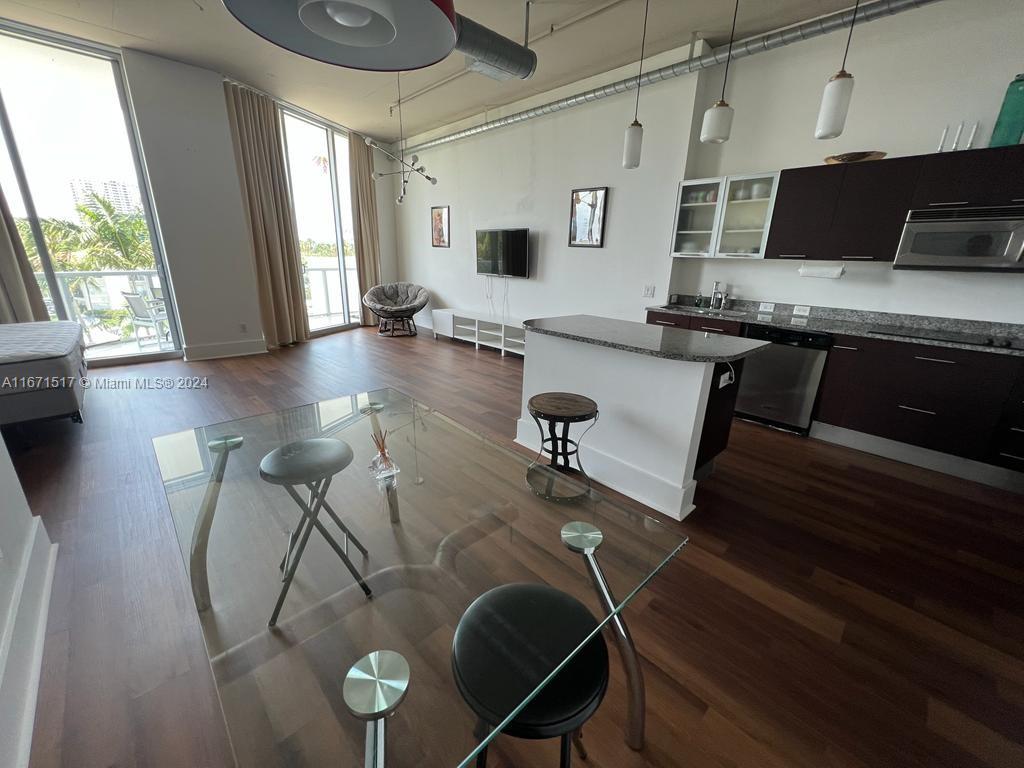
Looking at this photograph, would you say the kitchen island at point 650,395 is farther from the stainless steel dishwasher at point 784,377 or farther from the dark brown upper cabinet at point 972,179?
the dark brown upper cabinet at point 972,179

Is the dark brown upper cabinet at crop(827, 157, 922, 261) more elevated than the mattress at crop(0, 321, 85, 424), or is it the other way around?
the dark brown upper cabinet at crop(827, 157, 922, 261)

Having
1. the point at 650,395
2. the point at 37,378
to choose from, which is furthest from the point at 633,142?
the point at 37,378

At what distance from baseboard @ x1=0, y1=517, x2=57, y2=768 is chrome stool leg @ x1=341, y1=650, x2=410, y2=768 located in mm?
1048

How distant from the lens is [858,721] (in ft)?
4.06

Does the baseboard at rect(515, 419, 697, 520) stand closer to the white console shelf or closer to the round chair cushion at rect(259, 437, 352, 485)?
the round chair cushion at rect(259, 437, 352, 485)

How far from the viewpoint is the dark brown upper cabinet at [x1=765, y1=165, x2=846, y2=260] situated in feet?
9.85

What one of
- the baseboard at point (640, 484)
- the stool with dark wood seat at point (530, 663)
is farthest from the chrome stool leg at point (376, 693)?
the baseboard at point (640, 484)

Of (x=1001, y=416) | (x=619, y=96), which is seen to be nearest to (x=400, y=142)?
(x=619, y=96)

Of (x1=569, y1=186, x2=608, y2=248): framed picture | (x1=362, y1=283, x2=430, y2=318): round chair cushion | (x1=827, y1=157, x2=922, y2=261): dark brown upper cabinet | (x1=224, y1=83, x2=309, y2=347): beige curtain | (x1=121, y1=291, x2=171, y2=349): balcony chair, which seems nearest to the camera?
(x1=827, y1=157, x2=922, y2=261): dark brown upper cabinet

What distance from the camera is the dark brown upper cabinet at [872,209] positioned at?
2.71m

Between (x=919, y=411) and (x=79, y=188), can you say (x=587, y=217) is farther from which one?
(x=79, y=188)

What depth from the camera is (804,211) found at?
10.2 feet

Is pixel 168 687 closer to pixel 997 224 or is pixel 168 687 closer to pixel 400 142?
pixel 997 224

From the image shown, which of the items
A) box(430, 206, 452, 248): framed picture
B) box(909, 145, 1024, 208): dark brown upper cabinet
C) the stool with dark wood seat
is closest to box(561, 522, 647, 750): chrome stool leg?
the stool with dark wood seat
